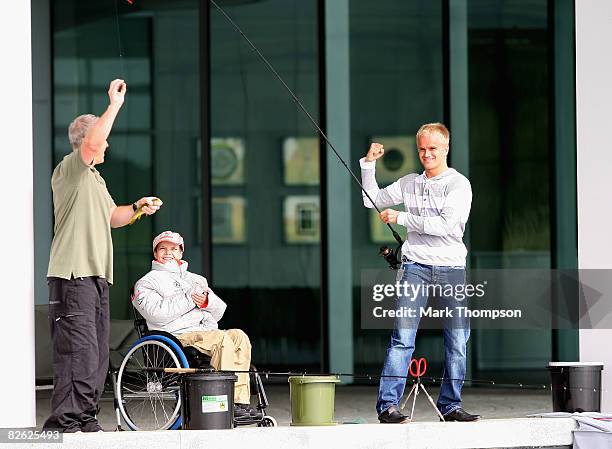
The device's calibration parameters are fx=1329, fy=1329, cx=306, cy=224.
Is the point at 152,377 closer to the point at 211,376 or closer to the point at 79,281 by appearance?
the point at 211,376

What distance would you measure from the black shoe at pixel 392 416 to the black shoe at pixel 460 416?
291mm

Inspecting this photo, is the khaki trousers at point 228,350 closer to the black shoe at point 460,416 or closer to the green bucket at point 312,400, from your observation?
the green bucket at point 312,400

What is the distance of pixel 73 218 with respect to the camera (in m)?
6.54

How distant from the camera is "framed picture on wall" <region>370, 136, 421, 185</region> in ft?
38.2

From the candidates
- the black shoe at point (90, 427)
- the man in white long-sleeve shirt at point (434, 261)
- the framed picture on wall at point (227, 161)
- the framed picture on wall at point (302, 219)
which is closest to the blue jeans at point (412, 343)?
the man in white long-sleeve shirt at point (434, 261)

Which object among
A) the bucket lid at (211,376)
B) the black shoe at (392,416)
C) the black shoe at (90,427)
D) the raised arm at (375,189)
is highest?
the raised arm at (375,189)

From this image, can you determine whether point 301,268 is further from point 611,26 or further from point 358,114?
point 611,26

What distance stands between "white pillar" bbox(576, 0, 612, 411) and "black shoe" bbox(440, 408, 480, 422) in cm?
105

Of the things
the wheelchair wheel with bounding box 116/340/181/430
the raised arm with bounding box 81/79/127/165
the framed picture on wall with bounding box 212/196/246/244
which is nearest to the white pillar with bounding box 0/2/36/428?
the raised arm with bounding box 81/79/127/165

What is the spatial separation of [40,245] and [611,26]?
569 centimetres

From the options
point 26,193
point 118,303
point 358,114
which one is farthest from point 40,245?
point 26,193

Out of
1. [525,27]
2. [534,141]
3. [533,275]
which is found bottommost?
[533,275]

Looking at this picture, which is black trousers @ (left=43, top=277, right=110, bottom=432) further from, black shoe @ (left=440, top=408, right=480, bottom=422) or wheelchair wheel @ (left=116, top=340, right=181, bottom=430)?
black shoe @ (left=440, top=408, right=480, bottom=422)

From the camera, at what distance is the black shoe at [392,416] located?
7.14 m
